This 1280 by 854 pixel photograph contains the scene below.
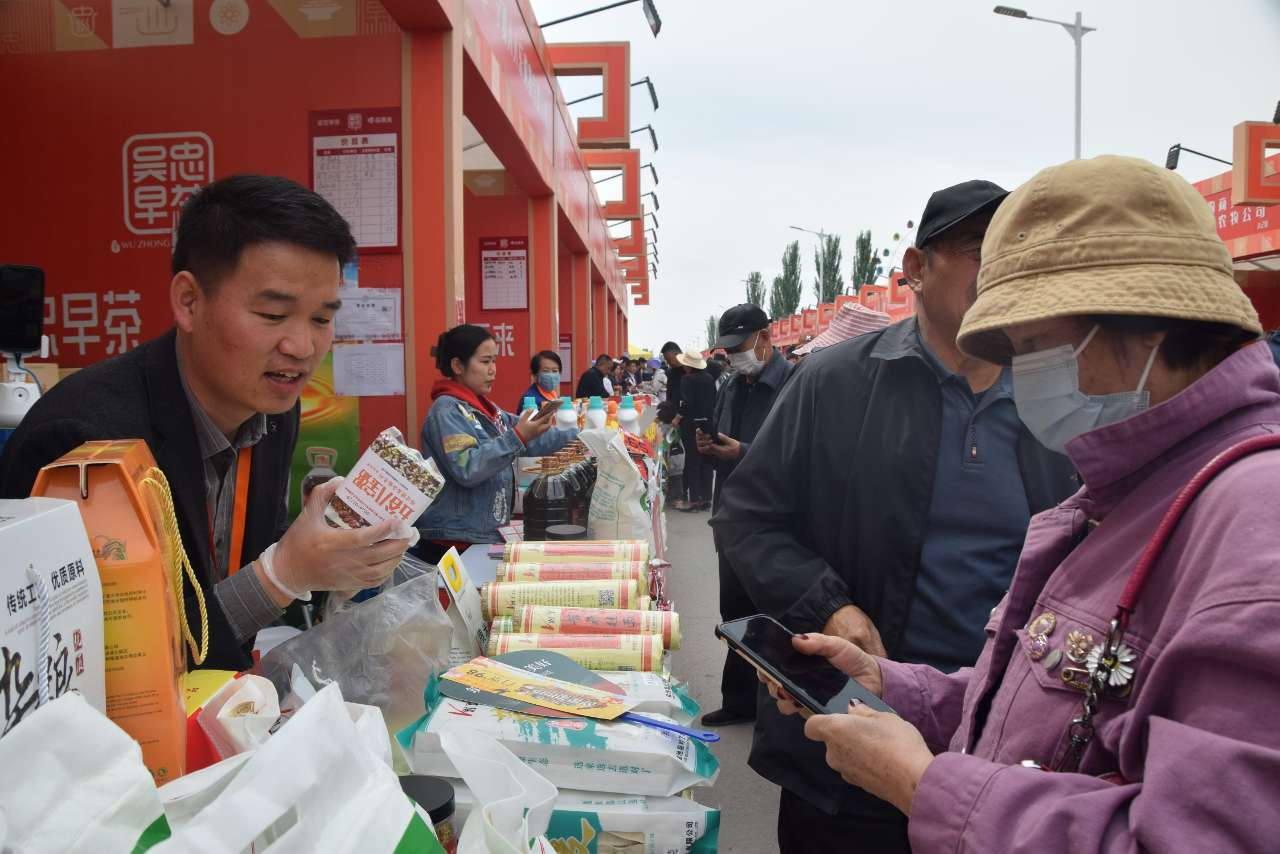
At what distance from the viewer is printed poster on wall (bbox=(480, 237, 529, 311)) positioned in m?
9.92

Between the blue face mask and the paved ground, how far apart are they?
2.74 m

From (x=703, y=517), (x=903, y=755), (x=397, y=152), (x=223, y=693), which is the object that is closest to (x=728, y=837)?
(x=903, y=755)

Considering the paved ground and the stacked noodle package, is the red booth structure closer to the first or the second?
the paved ground

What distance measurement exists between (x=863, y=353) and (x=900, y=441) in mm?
287

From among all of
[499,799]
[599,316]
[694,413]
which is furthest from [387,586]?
[599,316]

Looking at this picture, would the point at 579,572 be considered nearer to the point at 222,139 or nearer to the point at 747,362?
the point at 222,139

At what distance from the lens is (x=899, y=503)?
2.11m

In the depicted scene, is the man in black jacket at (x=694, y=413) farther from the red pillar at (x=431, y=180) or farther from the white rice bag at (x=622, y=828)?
the white rice bag at (x=622, y=828)

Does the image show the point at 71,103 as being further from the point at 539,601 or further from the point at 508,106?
the point at 539,601

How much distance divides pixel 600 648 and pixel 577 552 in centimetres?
51

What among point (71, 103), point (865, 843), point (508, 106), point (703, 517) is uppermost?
point (508, 106)

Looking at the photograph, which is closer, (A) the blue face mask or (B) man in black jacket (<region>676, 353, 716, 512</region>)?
(A) the blue face mask

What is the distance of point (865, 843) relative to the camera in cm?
204

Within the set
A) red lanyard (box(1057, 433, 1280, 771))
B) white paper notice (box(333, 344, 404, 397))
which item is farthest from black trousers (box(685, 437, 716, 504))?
red lanyard (box(1057, 433, 1280, 771))
